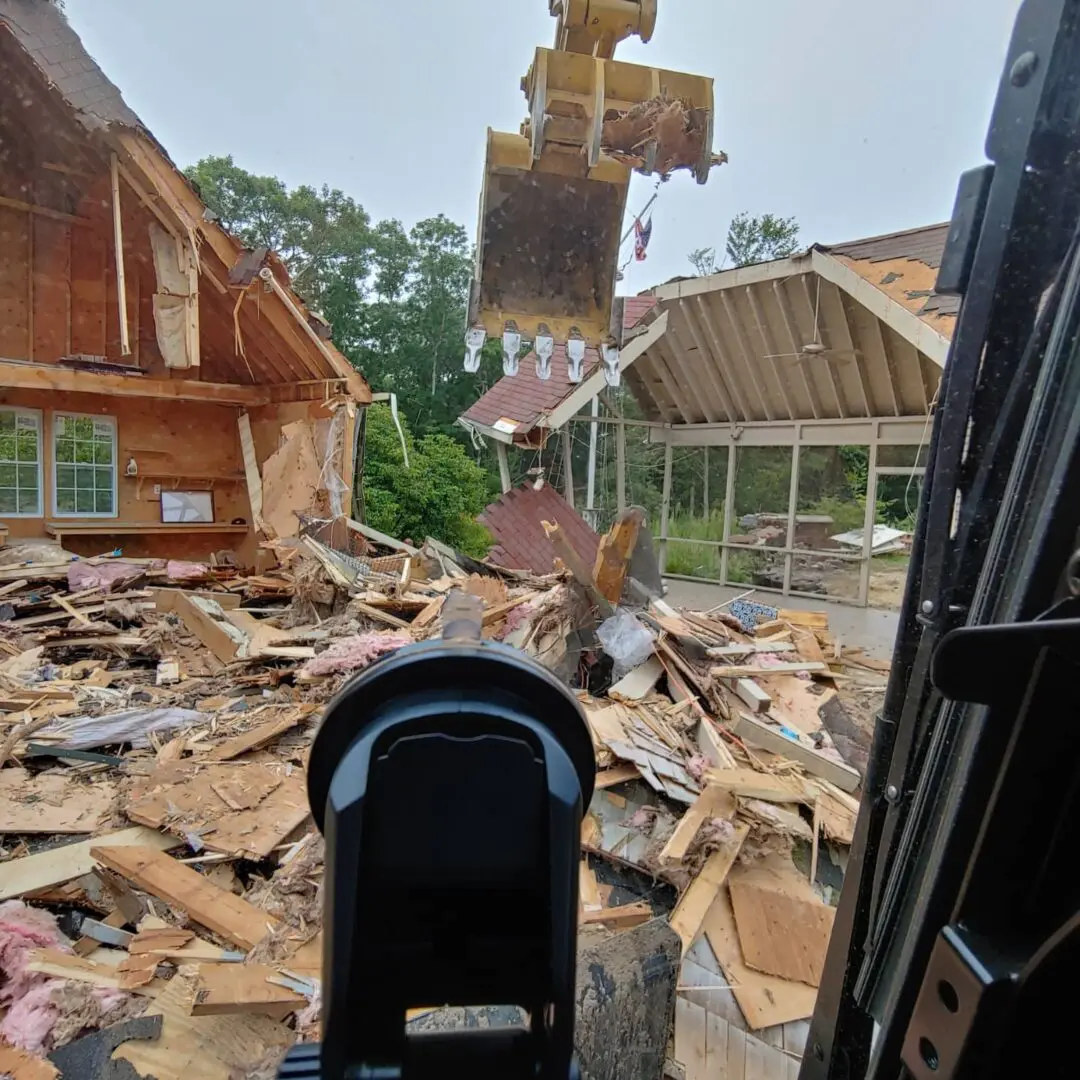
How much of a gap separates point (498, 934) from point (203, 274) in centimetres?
1123

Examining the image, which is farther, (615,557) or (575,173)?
(615,557)

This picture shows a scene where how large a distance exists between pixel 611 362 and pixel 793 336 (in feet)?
26.6

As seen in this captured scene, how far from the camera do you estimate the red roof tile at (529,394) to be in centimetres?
1070

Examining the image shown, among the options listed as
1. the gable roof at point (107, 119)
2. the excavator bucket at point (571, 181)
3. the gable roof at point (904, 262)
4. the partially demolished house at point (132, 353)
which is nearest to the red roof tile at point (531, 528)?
the partially demolished house at point (132, 353)

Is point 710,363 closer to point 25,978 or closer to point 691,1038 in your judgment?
point 691,1038

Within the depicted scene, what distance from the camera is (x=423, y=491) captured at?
69.1 ft

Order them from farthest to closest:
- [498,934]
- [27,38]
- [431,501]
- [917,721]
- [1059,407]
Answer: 1. [431,501]
2. [27,38]
3. [917,721]
4. [1059,407]
5. [498,934]

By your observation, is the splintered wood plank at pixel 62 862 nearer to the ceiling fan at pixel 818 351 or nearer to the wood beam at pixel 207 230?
the wood beam at pixel 207 230

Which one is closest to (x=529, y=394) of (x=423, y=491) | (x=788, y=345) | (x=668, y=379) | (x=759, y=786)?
(x=668, y=379)

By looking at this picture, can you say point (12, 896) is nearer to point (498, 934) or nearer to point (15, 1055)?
point (15, 1055)

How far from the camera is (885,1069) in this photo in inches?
38.5

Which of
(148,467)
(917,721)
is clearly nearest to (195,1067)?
(917,721)

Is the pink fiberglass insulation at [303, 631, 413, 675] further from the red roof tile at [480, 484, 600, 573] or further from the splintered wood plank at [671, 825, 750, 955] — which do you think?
the red roof tile at [480, 484, 600, 573]

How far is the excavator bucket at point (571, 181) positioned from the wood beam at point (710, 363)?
800 cm
